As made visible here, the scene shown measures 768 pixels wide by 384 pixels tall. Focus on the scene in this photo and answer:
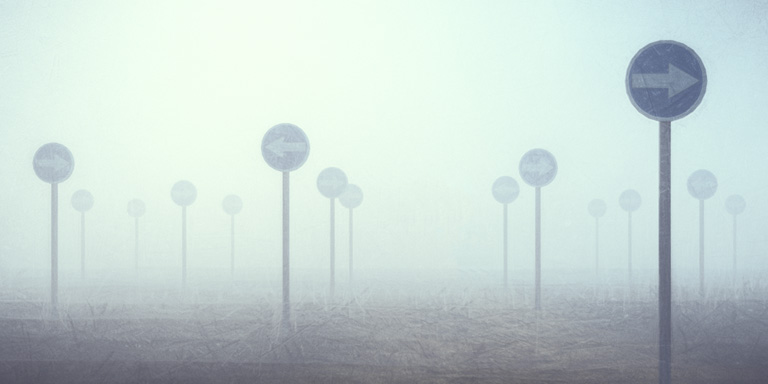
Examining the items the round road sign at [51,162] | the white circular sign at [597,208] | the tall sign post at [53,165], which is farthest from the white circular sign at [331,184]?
the white circular sign at [597,208]

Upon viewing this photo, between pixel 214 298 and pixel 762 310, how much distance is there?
12.8 m

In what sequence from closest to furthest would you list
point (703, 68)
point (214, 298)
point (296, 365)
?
point (703, 68)
point (296, 365)
point (214, 298)

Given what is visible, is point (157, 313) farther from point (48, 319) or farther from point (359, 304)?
point (359, 304)

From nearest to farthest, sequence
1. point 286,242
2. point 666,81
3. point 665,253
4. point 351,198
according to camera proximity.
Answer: point 665,253, point 666,81, point 286,242, point 351,198

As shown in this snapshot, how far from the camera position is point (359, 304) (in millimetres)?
16688

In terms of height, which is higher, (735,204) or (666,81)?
(666,81)

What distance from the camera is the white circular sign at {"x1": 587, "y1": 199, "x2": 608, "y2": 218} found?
30.0 metres

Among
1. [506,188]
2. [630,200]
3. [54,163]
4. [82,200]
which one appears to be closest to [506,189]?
[506,188]

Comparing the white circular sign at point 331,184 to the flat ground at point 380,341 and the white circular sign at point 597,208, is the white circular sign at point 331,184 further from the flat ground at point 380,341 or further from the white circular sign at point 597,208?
the white circular sign at point 597,208

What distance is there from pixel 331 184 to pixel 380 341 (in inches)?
315

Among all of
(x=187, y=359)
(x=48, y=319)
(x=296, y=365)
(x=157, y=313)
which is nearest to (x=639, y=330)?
(x=296, y=365)

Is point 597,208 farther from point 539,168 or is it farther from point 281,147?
point 281,147

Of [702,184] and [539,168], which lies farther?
[702,184]

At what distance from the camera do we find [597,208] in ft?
98.7
